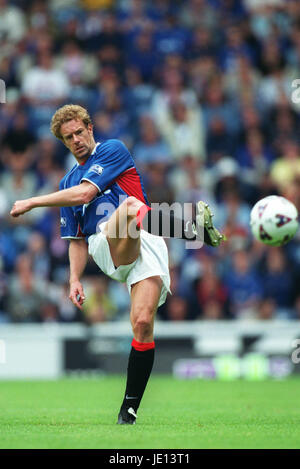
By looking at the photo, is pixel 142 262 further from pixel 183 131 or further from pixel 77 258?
pixel 183 131

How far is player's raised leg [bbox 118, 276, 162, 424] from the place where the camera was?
22.0ft

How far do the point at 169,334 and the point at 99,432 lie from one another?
7512mm

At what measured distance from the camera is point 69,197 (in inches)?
261

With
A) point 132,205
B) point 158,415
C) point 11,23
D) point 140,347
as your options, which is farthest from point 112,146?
point 11,23

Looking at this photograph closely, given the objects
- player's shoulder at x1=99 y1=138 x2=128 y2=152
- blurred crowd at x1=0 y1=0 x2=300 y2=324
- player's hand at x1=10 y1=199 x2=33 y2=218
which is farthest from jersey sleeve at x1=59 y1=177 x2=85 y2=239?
blurred crowd at x1=0 y1=0 x2=300 y2=324

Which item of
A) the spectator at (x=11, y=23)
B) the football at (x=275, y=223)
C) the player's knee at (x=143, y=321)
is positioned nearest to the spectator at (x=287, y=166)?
the spectator at (x=11, y=23)

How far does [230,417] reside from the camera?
7.36 metres

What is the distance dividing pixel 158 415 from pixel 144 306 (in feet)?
4.37

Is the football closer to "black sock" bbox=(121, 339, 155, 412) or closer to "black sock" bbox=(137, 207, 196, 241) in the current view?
"black sock" bbox=(137, 207, 196, 241)

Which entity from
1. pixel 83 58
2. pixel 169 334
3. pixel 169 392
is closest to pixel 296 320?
pixel 169 334

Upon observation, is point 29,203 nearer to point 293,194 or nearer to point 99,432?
point 99,432

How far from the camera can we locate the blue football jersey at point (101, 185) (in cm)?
692

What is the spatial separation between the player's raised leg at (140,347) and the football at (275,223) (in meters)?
1.02

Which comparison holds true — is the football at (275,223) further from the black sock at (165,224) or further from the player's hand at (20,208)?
the player's hand at (20,208)
